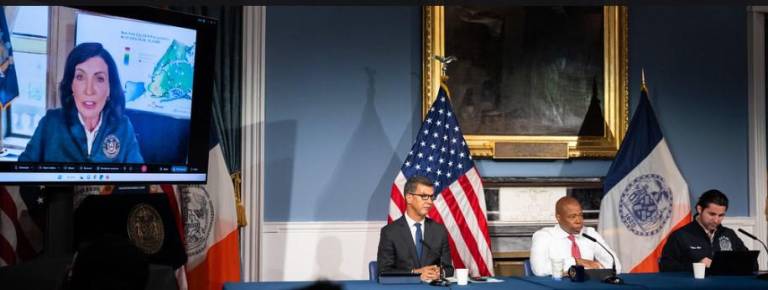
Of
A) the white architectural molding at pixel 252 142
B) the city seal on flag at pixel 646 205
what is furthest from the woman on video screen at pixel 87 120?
the city seal on flag at pixel 646 205

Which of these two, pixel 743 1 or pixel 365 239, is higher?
pixel 743 1

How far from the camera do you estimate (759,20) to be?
7051 mm

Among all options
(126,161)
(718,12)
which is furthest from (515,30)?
(126,161)

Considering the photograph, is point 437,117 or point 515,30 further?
point 515,30

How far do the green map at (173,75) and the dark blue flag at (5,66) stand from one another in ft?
2.24

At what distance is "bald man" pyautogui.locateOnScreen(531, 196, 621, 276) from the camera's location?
5320 millimetres

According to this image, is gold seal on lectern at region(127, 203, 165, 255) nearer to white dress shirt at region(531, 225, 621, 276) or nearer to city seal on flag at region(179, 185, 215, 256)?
city seal on flag at region(179, 185, 215, 256)

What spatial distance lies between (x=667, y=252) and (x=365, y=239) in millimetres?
2082

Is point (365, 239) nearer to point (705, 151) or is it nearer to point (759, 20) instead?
point (705, 151)

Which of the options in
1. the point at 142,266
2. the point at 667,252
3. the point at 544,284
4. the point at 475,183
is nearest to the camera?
the point at 142,266

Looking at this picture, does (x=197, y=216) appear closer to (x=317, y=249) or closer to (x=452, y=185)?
(x=317, y=249)

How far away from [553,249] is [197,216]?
7.38 ft

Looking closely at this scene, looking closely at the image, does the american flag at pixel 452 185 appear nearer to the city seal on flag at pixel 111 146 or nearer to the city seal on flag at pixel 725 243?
the city seal on flag at pixel 725 243

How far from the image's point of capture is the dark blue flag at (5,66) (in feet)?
11.3
